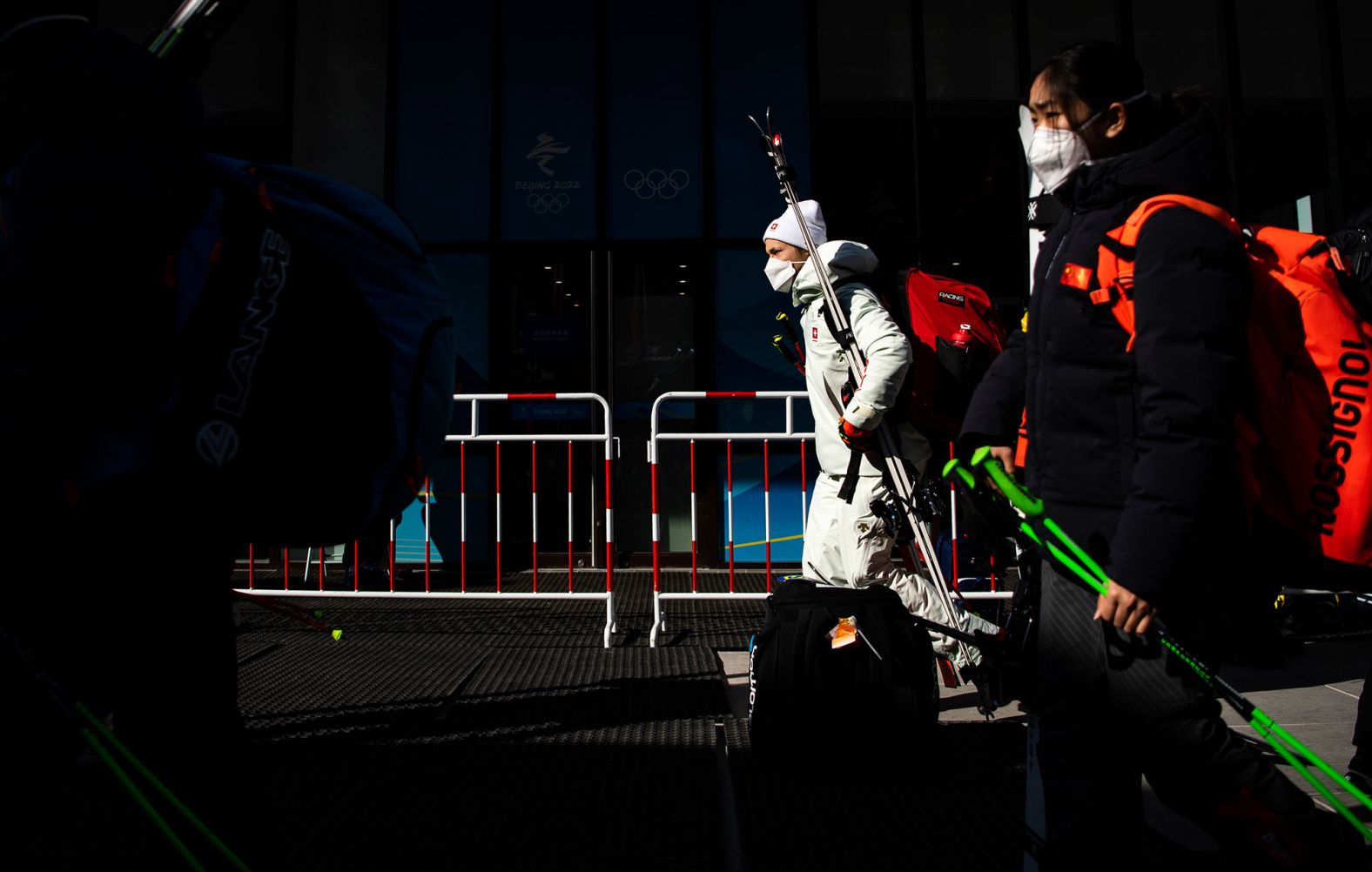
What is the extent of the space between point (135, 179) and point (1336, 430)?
6.30 ft

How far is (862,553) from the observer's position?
4.09 m

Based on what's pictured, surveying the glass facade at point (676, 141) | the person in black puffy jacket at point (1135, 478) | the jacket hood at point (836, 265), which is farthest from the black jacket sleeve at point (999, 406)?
the glass facade at point (676, 141)

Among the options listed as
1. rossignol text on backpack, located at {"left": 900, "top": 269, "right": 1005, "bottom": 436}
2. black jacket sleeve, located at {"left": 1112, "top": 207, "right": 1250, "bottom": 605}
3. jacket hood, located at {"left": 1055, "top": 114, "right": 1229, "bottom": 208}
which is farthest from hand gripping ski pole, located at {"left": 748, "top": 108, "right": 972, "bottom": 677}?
black jacket sleeve, located at {"left": 1112, "top": 207, "right": 1250, "bottom": 605}

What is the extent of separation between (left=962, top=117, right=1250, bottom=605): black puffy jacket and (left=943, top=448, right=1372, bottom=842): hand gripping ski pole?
0.05 metres

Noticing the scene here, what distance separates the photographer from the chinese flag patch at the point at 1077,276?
188 centimetres

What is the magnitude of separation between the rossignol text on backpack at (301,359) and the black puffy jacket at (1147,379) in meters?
1.14

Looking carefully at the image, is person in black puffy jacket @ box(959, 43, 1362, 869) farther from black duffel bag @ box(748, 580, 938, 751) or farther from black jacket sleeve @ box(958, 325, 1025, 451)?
black duffel bag @ box(748, 580, 938, 751)

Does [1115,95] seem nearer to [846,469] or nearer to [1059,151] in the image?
[1059,151]

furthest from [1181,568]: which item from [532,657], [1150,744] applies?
[532,657]

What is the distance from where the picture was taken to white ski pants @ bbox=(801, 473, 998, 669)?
4.09 m

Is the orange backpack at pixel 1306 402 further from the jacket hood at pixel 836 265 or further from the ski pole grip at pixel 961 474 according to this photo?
the jacket hood at pixel 836 265

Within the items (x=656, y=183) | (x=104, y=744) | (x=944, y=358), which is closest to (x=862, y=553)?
(x=944, y=358)

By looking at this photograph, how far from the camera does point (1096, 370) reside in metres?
1.86

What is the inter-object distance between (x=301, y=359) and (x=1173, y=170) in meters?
1.52
